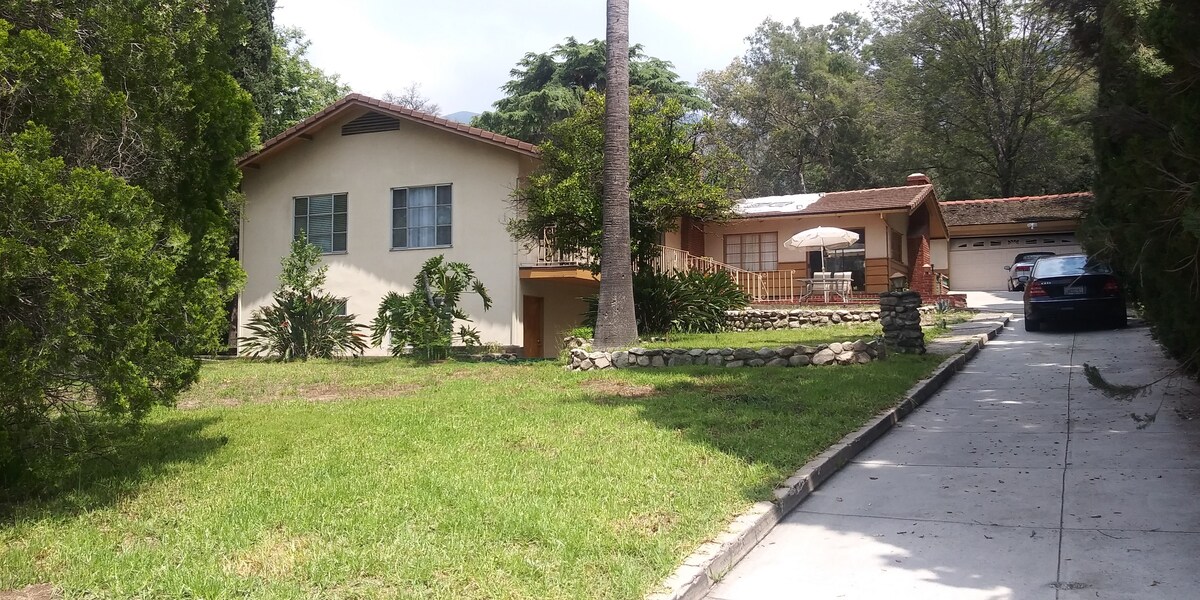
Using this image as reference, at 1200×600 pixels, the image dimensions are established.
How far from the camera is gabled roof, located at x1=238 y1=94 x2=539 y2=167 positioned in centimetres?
1866

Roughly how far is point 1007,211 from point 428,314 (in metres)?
28.1

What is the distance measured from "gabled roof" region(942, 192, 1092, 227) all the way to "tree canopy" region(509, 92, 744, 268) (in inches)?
856

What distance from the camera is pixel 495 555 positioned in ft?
15.0

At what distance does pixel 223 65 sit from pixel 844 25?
166 feet

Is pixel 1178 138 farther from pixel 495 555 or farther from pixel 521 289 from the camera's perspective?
pixel 521 289

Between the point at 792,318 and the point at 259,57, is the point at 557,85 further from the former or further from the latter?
the point at 792,318

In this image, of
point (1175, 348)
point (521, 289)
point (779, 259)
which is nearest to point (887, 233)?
point (779, 259)

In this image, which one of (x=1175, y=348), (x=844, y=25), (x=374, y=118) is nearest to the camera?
(x=1175, y=348)

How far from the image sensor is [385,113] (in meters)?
20.2

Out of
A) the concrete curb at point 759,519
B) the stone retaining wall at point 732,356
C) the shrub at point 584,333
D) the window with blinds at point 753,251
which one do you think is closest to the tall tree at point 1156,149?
the concrete curb at point 759,519

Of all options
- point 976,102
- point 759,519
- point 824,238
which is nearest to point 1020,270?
point 976,102

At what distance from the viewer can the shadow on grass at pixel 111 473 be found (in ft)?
18.2

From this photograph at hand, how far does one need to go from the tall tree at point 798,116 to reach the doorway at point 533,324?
24.9m

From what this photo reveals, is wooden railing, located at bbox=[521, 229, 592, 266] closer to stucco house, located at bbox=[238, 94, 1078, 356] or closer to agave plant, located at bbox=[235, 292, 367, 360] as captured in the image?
stucco house, located at bbox=[238, 94, 1078, 356]
